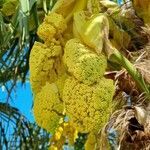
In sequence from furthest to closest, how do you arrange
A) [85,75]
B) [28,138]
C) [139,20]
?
1. [28,138]
2. [139,20]
3. [85,75]

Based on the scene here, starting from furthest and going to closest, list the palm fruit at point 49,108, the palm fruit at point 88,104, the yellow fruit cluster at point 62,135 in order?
the yellow fruit cluster at point 62,135 < the palm fruit at point 49,108 < the palm fruit at point 88,104

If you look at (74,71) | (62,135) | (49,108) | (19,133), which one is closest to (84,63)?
(74,71)

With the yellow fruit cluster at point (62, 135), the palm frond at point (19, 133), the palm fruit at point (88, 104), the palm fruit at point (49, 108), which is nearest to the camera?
the palm fruit at point (88, 104)

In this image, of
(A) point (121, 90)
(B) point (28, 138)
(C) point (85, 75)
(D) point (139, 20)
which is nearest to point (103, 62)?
(C) point (85, 75)

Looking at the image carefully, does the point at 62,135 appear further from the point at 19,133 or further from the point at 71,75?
the point at 19,133

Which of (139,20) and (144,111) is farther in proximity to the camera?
(139,20)

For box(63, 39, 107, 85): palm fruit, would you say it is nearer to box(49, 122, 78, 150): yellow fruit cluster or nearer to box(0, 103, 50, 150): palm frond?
box(49, 122, 78, 150): yellow fruit cluster

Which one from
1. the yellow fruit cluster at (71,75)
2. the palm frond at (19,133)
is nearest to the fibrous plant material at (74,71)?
the yellow fruit cluster at (71,75)

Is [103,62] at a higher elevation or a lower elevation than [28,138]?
lower

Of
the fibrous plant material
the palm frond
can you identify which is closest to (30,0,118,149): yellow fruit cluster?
the fibrous plant material

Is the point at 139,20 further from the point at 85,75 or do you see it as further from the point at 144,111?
the point at 85,75

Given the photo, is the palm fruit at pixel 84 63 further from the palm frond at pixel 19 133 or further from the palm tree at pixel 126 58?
the palm frond at pixel 19 133
